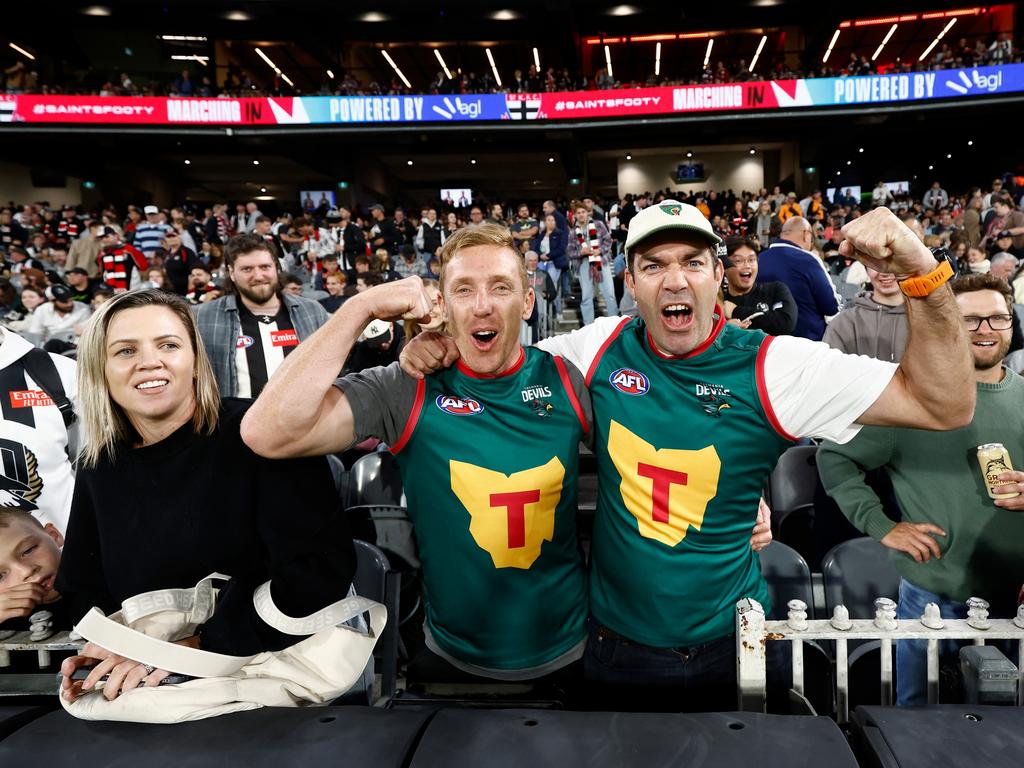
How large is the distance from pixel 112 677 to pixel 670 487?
43.1 inches

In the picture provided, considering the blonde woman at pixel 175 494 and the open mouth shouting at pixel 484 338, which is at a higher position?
the open mouth shouting at pixel 484 338

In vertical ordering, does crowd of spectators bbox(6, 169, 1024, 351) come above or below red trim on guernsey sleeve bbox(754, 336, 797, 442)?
above

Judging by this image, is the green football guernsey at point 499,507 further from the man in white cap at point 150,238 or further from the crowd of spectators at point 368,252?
the man in white cap at point 150,238

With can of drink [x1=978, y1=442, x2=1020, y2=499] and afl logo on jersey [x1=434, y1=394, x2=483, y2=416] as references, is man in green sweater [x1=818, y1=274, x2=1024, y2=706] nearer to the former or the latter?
can of drink [x1=978, y1=442, x2=1020, y2=499]

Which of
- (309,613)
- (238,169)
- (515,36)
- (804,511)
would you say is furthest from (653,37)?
(309,613)

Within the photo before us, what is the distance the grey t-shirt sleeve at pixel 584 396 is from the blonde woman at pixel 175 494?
613 mm

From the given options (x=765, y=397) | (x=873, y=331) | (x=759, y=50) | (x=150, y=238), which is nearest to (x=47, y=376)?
(x=765, y=397)

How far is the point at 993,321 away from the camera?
1.88 meters

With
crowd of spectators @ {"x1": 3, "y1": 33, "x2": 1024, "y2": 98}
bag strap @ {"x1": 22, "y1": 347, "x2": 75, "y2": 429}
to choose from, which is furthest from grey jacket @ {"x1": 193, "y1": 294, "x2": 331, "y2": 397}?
crowd of spectators @ {"x1": 3, "y1": 33, "x2": 1024, "y2": 98}

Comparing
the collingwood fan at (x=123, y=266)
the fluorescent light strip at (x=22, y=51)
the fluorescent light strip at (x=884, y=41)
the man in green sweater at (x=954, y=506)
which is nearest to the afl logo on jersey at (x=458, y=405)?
the man in green sweater at (x=954, y=506)

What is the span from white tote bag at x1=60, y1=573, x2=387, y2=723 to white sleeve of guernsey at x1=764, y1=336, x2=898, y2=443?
0.97 meters

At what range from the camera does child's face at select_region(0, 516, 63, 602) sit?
140 cm

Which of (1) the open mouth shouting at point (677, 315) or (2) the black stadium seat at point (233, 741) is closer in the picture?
(2) the black stadium seat at point (233, 741)

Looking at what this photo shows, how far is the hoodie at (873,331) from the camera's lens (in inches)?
124
